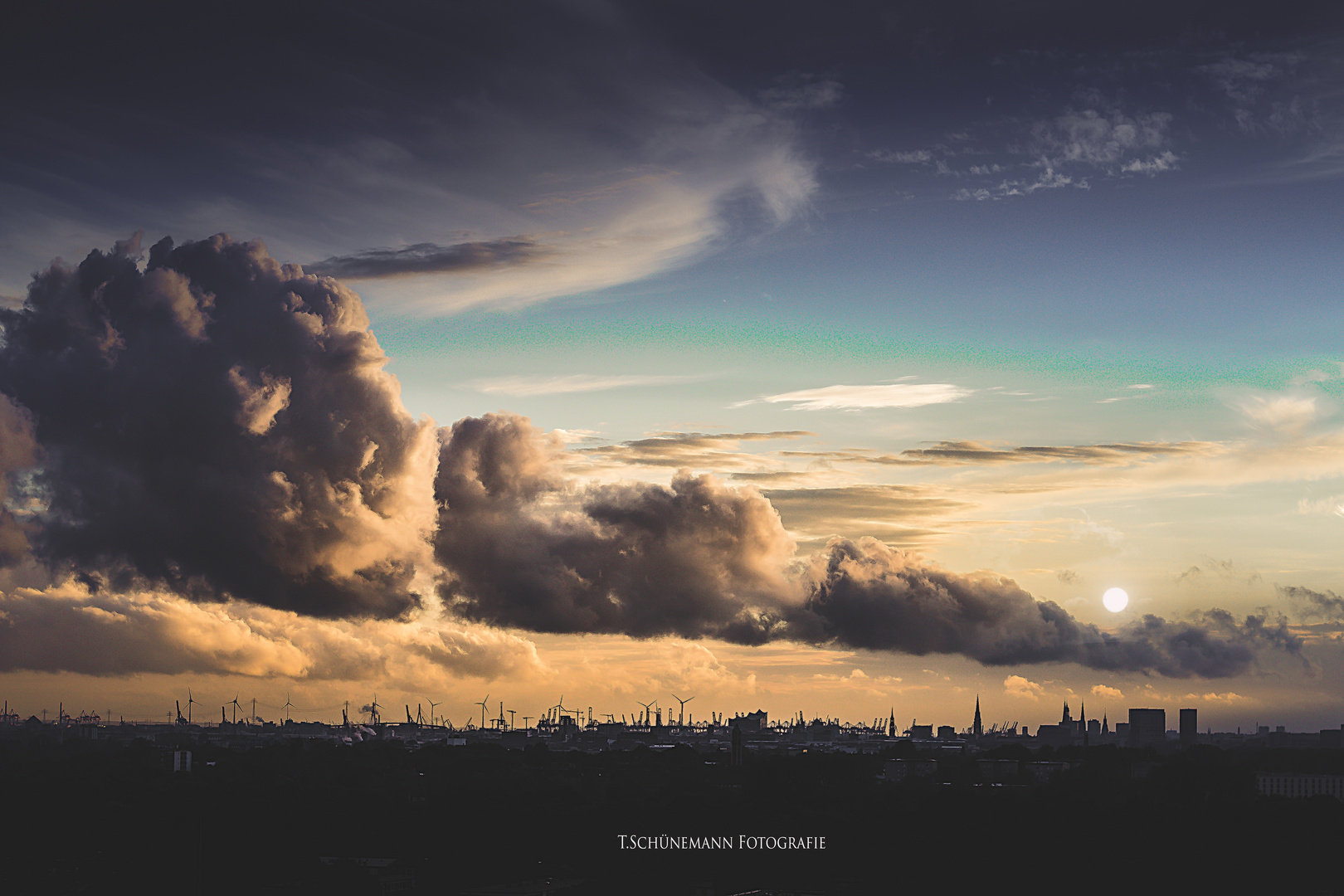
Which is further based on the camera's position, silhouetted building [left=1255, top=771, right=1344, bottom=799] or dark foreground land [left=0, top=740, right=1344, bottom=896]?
silhouetted building [left=1255, top=771, right=1344, bottom=799]

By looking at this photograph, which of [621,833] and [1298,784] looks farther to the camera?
[1298,784]

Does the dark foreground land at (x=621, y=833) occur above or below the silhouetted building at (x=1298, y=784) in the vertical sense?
above

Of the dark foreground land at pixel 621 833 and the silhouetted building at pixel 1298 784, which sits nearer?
the dark foreground land at pixel 621 833

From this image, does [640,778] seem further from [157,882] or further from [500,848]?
[157,882]

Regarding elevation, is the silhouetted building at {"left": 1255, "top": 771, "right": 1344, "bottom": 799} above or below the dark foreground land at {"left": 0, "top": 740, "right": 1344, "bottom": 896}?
below

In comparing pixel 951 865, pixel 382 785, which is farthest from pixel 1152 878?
pixel 382 785

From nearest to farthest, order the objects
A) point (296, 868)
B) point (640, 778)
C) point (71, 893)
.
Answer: point (71, 893)
point (296, 868)
point (640, 778)

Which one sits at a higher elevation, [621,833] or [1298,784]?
[621,833]

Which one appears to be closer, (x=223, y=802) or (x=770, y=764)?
(x=223, y=802)
